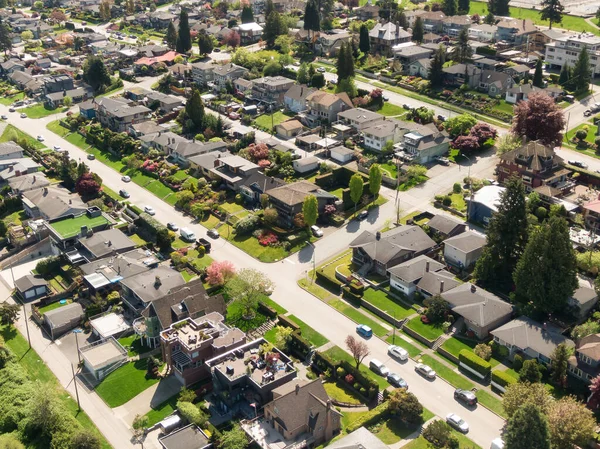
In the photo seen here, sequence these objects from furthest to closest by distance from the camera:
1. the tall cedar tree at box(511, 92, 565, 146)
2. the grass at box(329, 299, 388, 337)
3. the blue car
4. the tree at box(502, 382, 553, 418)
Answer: the tall cedar tree at box(511, 92, 565, 146)
the grass at box(329, 299, 388, 337)
the blue car
the tree at box(502, 382, 553, 418)

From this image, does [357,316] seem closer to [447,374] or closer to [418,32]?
[447,374]

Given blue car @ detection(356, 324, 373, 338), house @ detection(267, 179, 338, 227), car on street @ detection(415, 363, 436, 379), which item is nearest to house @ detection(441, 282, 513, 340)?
car on street @ detection(415, 363, 436, 379)

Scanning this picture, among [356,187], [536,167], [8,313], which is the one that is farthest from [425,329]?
[8,313]

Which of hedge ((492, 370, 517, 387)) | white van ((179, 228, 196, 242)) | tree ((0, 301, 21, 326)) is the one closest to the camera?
hedge ((492, 370, 517, 387))

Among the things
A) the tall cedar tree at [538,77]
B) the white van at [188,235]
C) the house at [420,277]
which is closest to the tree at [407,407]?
the house at [420,277]

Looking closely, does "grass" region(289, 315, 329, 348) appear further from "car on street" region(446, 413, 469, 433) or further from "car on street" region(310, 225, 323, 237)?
"car on street" region(310, 225, 323, 237)

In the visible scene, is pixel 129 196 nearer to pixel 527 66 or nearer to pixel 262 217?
pixel 262 217
